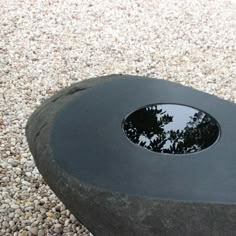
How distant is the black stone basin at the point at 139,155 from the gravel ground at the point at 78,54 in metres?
0.54

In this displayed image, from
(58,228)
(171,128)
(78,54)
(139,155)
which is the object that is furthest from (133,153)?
(78,54)

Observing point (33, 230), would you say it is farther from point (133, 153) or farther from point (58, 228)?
point (133, 153)

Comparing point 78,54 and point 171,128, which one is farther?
point 78,54

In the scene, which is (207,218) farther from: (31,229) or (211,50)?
(211,50)

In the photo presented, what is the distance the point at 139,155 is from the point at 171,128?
29cm

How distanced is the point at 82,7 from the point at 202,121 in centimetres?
312

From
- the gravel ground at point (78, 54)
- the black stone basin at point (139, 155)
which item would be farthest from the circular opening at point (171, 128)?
the gravel ground at point (78, 54)

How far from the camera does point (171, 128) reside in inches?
82.4

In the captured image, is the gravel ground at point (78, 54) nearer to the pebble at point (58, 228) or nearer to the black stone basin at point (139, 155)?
the pebble at point (58, 228)

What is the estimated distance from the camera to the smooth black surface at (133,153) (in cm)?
172

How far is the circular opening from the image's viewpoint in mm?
1971

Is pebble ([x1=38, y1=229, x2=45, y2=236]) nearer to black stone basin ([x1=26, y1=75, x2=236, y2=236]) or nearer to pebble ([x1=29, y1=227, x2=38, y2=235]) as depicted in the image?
pebble ([x1=29, y1=227, x2=38, y2=235])

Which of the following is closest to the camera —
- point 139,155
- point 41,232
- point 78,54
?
point 139,155

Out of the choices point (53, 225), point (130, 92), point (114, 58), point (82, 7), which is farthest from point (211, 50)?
point (53, 225)
